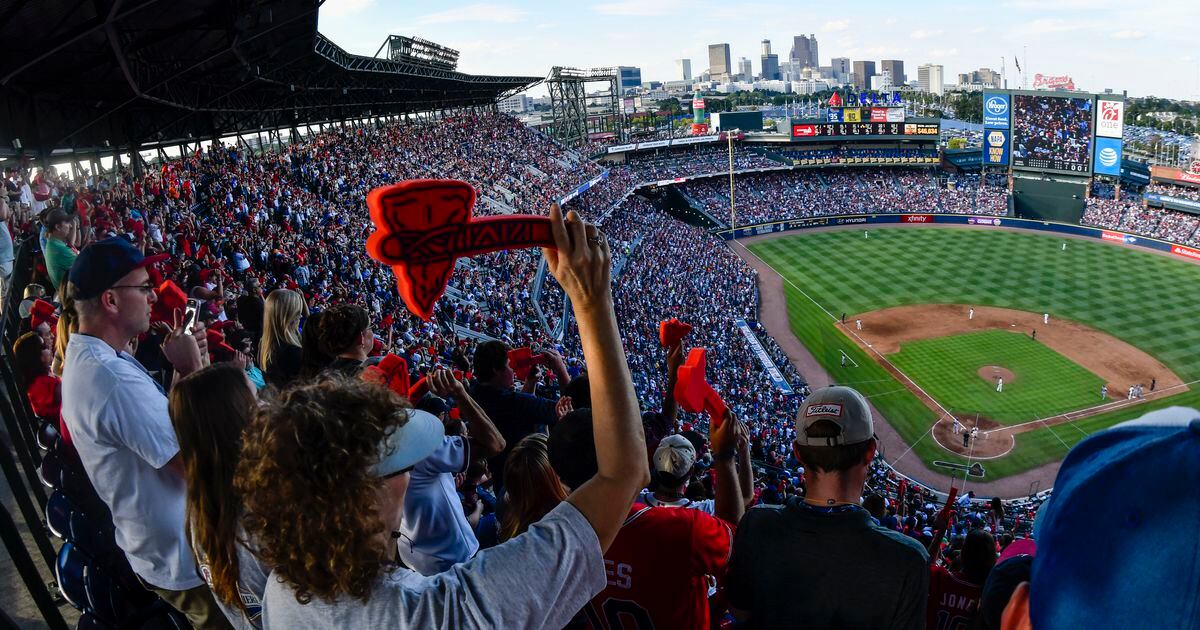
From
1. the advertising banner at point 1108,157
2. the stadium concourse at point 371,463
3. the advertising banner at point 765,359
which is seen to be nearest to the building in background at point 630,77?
the advertising banner at point 1108,157

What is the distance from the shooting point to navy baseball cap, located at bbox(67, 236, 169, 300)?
11.0 ft

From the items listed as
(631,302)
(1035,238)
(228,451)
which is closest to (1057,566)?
(228,451)

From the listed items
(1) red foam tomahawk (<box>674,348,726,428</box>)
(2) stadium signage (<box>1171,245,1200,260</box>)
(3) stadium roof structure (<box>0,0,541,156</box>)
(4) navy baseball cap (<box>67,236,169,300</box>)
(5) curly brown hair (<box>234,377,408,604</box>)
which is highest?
(3) stadium roof structure (<box>0,0,541,156</box>)

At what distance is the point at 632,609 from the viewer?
278cm

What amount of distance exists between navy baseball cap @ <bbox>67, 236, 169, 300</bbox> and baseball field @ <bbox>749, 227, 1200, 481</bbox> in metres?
20.9

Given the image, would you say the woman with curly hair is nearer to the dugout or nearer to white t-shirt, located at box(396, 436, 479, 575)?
white t-shirt, located at box(396, 436, 479, 575)

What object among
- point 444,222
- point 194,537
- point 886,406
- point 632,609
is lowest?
point 886,406

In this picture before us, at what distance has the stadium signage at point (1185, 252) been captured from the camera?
4103 centimetres

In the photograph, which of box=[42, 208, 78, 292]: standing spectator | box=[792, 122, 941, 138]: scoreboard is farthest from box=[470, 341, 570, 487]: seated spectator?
box=[792, 122, 941, 138]: scoreboard

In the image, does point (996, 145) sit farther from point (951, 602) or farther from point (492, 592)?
point (492, 592)

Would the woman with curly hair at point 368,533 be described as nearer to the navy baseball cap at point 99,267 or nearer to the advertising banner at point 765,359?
the navy baseball cap at point 99,267

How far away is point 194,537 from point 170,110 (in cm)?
2178

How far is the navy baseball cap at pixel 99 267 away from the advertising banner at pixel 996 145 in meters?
56.5

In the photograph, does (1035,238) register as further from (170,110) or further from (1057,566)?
(1057,566)
